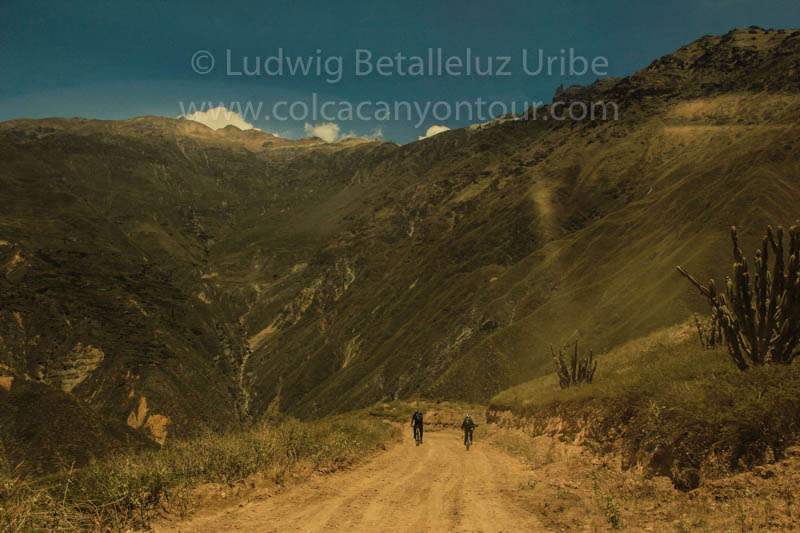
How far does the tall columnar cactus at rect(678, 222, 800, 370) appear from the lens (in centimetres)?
852

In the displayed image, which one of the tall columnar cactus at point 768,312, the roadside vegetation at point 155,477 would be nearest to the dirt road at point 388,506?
the roadside vegetation at point 155,477

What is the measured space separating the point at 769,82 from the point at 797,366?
535 ft

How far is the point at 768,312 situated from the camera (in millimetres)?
8906

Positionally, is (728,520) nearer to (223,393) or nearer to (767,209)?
(767,209)

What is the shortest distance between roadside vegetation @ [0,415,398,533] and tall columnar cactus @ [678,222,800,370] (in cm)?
979

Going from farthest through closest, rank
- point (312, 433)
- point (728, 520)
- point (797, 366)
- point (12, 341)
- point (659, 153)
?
point (659, 153) → point (12, 341) → point (312, 433) → point (797, 366) → point (728, 520)

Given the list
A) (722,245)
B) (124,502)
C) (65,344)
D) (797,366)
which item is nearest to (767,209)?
(722,245)

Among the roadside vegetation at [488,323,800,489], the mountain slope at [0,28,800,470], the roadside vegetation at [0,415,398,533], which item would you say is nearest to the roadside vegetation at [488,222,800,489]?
the roadside vegetation at [488,323,800,489]

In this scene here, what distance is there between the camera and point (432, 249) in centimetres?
13962

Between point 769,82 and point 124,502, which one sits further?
point 769,82

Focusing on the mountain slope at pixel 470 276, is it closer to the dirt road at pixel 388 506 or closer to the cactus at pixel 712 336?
the dirt road at pixel 388 506

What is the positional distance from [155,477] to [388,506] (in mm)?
3957

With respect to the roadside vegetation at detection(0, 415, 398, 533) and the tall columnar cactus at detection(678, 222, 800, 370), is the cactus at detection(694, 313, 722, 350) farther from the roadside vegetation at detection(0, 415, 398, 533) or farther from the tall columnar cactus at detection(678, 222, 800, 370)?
the roadside vegetation at detection(0, 415, 398, 533)

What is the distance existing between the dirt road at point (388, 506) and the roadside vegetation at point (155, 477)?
1.77ft
